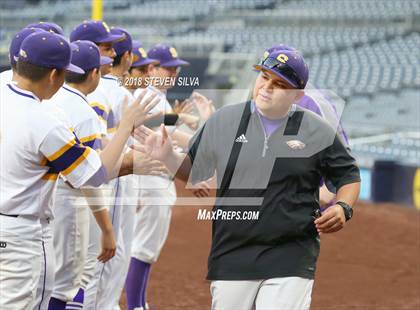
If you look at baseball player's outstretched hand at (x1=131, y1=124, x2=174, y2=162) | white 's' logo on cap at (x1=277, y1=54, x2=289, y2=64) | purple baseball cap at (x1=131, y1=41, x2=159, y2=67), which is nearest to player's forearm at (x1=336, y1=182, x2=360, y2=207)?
white 's' logo on cap at (x1=277, y1=54, x2=289, y2=64)

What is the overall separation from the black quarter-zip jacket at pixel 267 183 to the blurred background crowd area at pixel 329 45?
10.3 metres

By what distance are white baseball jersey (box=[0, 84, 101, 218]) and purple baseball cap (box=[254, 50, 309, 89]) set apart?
1065 mm

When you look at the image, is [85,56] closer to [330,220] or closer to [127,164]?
[127,164]

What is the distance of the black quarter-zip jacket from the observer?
4496 millimetres

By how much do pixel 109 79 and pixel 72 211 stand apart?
1.22 metres

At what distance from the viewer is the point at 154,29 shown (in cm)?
3002

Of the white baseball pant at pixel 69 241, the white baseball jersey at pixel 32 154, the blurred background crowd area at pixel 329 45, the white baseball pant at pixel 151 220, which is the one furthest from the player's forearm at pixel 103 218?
the blurred background crowd area at pixel 329 45

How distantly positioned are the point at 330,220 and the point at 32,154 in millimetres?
1548

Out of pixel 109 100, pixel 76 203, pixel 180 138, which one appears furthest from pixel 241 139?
pixel 109 100

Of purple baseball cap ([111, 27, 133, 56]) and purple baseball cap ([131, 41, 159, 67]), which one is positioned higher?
purple baseball cap ([111, 27, 133, 56])

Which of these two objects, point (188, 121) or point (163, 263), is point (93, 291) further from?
point (163, 263)

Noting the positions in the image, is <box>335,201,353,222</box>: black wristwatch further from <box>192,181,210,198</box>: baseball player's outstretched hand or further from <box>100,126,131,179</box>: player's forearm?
<box>100,126,131,179</box>: player's forearm

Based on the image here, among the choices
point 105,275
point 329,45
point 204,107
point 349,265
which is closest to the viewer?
point 204,107

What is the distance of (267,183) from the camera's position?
4.52 m
